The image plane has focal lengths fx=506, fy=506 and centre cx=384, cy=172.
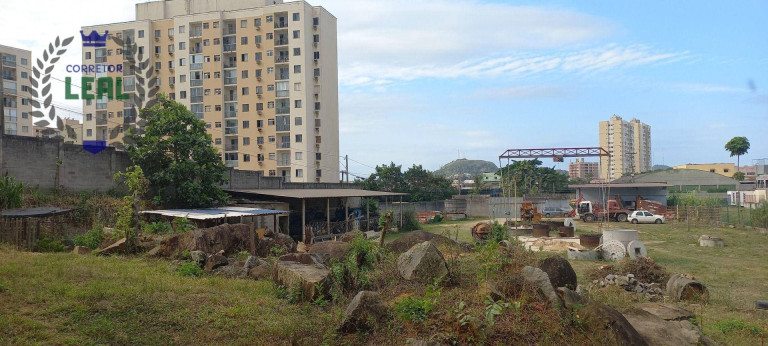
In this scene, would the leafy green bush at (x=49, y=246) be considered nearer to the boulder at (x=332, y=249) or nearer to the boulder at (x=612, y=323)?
the boulder at (x=332, y=249)

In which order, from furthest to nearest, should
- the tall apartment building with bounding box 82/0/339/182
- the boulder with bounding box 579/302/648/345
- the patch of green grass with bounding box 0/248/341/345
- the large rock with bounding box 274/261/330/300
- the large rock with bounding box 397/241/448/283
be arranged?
the tall apartment building with bounding box 82/0/339/182
the large rock with bounding box 274/261/330/300
the large rock with bounding box 397/241/448/283
the patch of green grass with bounding box 0/248/341/345
the boulder with bounding box 579/302/648/345

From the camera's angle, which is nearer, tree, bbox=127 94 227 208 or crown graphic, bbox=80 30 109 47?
tree, bbox=127 94 227 208

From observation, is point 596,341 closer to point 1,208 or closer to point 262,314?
point 262,314

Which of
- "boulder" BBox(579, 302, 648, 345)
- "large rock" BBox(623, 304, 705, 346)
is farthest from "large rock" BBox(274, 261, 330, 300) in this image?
"large rock" BBox(623, 304, 705, 346)

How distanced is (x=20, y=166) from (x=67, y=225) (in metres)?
2.97

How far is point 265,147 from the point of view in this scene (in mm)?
45594

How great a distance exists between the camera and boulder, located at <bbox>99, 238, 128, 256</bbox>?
41.1ft

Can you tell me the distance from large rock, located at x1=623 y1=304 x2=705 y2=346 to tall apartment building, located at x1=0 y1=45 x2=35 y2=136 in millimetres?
53794

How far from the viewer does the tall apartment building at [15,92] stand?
156 ft

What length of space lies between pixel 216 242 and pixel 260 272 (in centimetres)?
319

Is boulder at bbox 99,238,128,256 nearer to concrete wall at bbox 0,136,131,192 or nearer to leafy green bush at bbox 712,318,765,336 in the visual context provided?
concrete wall at bbox 0,136,131,192

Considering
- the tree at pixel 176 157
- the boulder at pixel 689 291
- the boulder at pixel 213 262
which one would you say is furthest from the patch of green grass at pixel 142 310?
the tree at pixel 176 157

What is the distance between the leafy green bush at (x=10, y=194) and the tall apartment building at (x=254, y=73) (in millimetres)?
29326

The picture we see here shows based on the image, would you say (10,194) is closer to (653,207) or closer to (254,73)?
(254,73)
